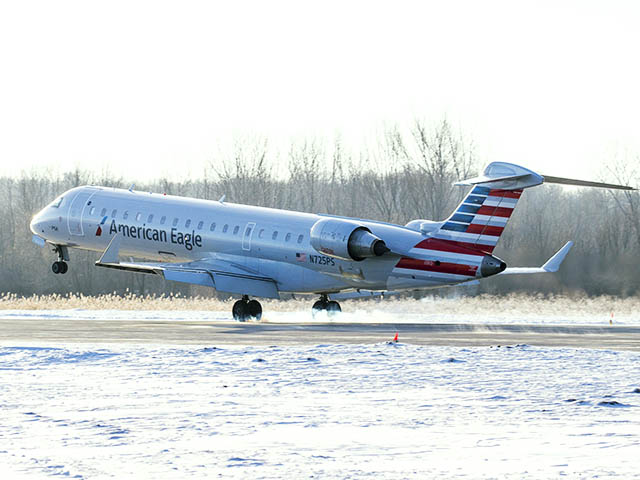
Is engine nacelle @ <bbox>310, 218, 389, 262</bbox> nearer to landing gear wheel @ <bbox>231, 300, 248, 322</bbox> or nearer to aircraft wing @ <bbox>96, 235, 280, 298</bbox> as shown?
aircraft wing @ <bbox>96, 235, 280, 298</bbox>

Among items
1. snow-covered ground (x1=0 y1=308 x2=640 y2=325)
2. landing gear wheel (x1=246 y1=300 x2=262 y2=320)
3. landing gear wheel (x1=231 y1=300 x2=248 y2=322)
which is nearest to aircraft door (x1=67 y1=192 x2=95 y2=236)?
snow-covered ground (x1=0 y1=308 x2=640 y2=325)

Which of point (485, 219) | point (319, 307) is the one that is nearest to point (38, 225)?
point (319, 307)

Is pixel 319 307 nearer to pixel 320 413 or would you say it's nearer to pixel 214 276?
pixel 214 276

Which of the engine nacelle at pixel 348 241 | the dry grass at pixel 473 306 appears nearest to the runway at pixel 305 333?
the engine nacelle at pixel 348 241

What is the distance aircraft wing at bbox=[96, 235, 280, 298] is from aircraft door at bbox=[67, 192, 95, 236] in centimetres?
451

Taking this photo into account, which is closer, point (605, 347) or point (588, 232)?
point (605, 347)

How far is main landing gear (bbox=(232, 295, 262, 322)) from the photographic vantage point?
3484 cm

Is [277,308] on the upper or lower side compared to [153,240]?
lower

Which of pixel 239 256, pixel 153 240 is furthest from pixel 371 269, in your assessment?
pixel 153 240

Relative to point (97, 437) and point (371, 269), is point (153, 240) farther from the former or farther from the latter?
point (97, 437)

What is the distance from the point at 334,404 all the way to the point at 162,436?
3.30m

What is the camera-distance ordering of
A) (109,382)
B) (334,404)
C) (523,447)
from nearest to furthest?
1. (523,447)
2. (334,404)
3. (109,382)

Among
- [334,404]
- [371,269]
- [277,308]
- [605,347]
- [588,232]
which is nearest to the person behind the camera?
[334,404]

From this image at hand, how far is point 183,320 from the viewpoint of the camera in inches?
1407
